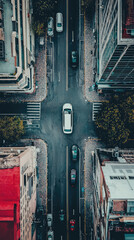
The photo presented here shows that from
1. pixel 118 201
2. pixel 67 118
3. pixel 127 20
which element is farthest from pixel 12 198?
pixel 127 20

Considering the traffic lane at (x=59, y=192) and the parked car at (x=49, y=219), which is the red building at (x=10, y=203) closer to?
the parked car at (x=49, y=219)

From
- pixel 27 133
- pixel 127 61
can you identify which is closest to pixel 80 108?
pixel 27 133

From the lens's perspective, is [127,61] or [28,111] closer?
[127,61]

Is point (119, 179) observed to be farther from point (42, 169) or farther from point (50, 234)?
point (50, 234)

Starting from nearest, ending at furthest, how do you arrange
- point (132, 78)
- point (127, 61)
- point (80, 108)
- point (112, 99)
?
1. point (127, 61)
2. point (132, 78)
3. point (112, 99)
4. point (80, 108)

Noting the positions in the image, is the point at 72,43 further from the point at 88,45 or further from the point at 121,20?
the point at 121,20

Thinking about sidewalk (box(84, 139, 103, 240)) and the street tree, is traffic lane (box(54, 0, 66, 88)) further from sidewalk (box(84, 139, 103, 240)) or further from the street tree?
sidewalk (box(84, 139, 103, 240))
